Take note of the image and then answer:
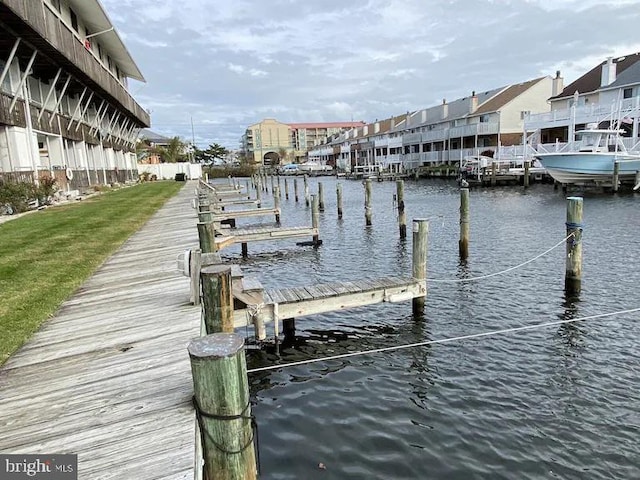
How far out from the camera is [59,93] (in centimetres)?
2944

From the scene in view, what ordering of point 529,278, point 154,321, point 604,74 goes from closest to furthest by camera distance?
point 154,321 → point 529,278 → point 604,74

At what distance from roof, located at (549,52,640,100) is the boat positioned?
16.7 metres

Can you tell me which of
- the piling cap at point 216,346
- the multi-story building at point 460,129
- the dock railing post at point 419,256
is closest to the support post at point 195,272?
the piling cap at point 216,346

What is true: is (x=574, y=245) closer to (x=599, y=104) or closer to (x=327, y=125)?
(x=599, y=104)

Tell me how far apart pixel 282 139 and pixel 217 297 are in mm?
175695

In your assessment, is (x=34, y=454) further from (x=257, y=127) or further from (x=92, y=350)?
(x=257, y=127)

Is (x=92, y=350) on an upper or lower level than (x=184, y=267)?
lower

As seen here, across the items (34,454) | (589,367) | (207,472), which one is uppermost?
(34,454)

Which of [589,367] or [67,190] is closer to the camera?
[589,367]

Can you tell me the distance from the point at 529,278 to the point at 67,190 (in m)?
25.1

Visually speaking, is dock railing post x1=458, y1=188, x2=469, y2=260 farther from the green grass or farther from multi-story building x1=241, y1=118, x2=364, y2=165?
multi-story building x1=241, y1=118, x2=364, y2=165

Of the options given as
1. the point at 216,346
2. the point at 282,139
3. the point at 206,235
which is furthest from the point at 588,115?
the point at 282,139

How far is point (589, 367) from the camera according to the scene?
7.76 metres

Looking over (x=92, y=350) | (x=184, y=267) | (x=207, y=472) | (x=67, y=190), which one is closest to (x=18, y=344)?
(x=92, y=350)
